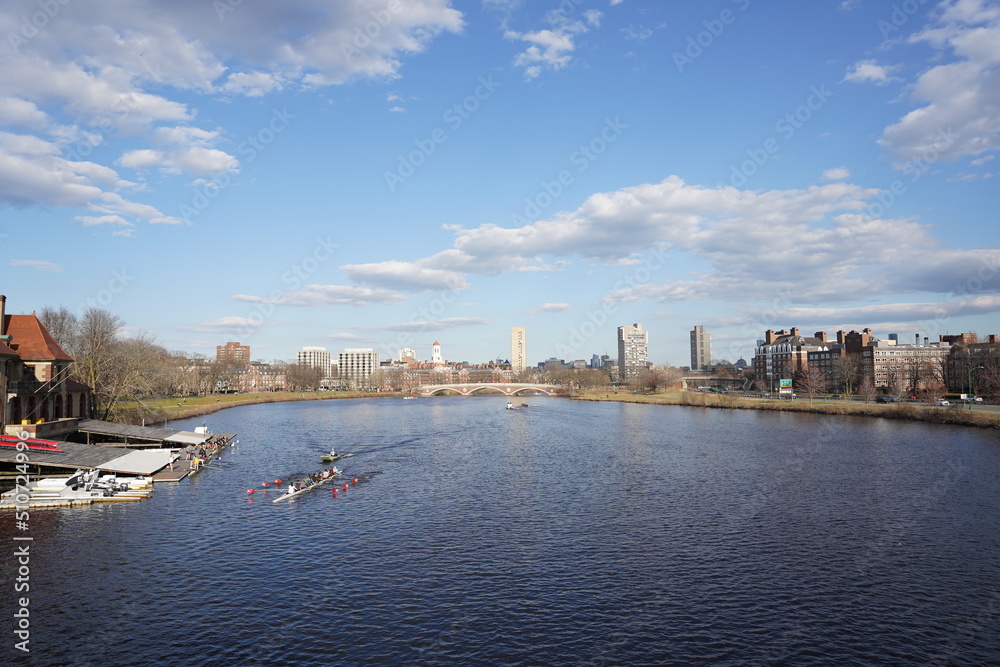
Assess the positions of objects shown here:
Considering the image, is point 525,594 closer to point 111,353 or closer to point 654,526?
point 654,526

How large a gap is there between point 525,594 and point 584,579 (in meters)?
3.55

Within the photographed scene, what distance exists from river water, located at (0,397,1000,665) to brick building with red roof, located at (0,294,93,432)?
1984cm

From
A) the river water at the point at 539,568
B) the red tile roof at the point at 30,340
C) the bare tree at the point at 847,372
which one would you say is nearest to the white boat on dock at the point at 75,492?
the river water at the point at 539,568

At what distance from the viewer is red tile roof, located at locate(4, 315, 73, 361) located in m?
66.2

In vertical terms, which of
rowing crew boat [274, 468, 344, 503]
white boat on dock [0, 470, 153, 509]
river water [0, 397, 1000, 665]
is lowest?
river water [0, 397, 1000, 665]

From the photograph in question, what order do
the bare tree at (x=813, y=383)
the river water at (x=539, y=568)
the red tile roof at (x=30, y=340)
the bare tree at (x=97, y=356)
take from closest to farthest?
the river water at (x=539, y=568), the red tile roof at (x=30, y=340), the bare tree at (x=97, y=356), the bare tree at (x=813, y=383)

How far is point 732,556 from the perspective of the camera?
33812 mm

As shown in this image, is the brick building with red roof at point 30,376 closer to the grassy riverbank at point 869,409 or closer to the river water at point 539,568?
the river water at point 539,568

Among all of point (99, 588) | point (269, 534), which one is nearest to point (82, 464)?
point (269, 534)

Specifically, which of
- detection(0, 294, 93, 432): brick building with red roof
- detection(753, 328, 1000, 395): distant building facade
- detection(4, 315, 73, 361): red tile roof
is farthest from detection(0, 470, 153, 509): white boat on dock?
detection(753, 328, 1000, 395): distant building facade

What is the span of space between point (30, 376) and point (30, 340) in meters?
5.01

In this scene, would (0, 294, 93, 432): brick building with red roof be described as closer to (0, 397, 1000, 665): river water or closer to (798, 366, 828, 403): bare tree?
(0, 397, 1000, 665): river water

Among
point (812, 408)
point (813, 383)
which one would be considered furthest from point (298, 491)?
point (813, 383)

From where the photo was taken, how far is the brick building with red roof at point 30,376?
58906 millimetres
